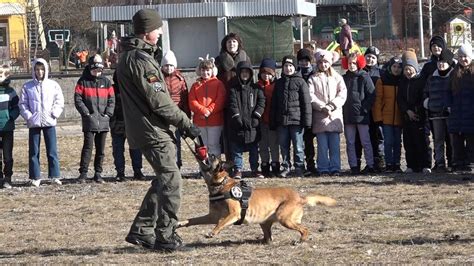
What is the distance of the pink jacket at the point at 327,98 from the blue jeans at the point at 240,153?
0.97m

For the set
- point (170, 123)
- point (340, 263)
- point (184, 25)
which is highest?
point (184, 25)

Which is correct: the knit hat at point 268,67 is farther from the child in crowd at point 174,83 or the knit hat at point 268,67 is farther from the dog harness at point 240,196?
the dog harness at point 240,196

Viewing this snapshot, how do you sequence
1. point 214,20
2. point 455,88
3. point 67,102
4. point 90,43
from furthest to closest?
point 90,43 < point 214,20 < point 67,102 < point 455,88

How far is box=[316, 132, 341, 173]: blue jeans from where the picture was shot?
1634 cm

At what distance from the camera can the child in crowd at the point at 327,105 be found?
16.2 metres

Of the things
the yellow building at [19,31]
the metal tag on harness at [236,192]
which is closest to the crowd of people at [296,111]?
the metal tag on harness at [236,192]

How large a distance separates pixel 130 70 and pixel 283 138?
22.4 feet

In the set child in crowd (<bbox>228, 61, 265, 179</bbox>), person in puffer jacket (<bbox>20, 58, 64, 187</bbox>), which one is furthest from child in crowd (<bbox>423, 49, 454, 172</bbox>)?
person in puffer jacket (<bbox>20, 58, 64, 187</bbox>)

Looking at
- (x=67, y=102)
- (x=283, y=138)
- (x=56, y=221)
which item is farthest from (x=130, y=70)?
(x=67, y=102)

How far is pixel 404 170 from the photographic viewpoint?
1683 centimetres

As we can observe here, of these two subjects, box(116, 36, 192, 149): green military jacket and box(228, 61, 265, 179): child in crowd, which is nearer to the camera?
box(116, 36, 192, 149): green military jacket

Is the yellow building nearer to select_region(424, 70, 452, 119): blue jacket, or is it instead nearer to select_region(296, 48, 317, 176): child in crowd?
select_region(296, 48, 317, 176): child in crowd

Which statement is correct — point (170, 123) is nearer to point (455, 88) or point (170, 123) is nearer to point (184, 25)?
point (455, 88)

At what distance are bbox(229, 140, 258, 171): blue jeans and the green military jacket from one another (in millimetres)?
6299
